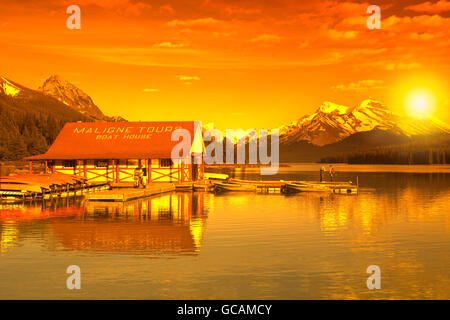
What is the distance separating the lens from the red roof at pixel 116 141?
2297 inches

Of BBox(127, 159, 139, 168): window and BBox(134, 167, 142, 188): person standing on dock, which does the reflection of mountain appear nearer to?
BBox(134, 167, 142, 188): person standing on dock

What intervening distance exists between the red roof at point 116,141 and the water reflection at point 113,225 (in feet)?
56.2

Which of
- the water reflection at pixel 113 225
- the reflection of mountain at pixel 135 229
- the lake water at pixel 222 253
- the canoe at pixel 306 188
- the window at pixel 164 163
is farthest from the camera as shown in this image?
the window at pixel 164 163

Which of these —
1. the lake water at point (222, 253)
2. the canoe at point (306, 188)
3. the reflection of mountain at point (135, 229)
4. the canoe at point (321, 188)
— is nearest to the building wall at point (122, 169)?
the canoe at point (306, 188)

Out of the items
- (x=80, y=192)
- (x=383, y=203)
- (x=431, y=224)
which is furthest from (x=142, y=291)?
(x=80, y=192)

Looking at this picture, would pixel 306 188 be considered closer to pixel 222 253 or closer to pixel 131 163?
pixel 131 163

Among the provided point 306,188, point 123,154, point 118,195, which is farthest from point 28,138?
point 118,195

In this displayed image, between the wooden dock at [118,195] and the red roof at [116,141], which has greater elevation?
the red roof at [116,141]

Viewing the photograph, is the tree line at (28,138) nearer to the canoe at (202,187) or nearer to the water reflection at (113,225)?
the canoe at (202,187)

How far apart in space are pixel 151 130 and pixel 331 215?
3256cm

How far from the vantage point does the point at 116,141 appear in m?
61.1

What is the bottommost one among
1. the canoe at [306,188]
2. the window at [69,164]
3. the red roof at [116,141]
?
the canoe at [306,188]

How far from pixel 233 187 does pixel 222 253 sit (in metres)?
37.0

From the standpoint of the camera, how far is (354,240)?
23.5 m
